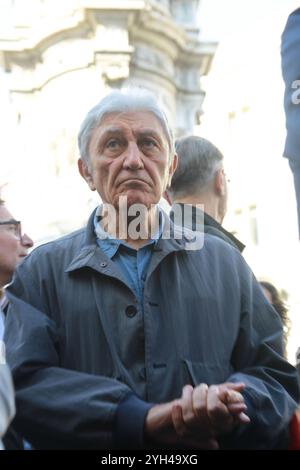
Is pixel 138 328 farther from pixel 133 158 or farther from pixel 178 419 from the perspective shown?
pixel 133 158

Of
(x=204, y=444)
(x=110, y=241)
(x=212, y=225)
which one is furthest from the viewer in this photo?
(x=212, y=225)

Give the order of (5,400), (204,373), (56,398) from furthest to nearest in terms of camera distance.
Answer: (204,373), (56,398), (5,400)

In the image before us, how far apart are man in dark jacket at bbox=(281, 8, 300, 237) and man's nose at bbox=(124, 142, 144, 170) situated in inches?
28.9

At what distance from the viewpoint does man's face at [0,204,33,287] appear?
4.79 m

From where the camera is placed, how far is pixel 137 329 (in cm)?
301

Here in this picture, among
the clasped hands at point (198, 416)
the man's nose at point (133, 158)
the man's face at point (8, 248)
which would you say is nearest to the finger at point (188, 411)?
the clasped hands at point (198, 416)

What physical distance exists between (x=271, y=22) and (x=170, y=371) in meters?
25.9

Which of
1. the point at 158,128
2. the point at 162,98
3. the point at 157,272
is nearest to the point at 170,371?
the point at 157,272

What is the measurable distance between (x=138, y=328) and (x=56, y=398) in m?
0.36

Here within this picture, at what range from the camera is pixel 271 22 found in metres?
27.7

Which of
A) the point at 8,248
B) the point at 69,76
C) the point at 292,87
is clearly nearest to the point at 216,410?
the point at 292,87

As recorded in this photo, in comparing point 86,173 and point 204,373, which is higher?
point 86,173

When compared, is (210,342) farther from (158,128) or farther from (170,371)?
(158,128)

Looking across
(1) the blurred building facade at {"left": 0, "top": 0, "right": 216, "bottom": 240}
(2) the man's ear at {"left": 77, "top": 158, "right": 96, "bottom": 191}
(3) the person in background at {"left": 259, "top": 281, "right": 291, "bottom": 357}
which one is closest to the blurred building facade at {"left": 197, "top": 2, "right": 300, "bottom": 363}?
(1) the blurred building facade at {"left": 0, "top": 0, "right": 216, "bottom": 240}
